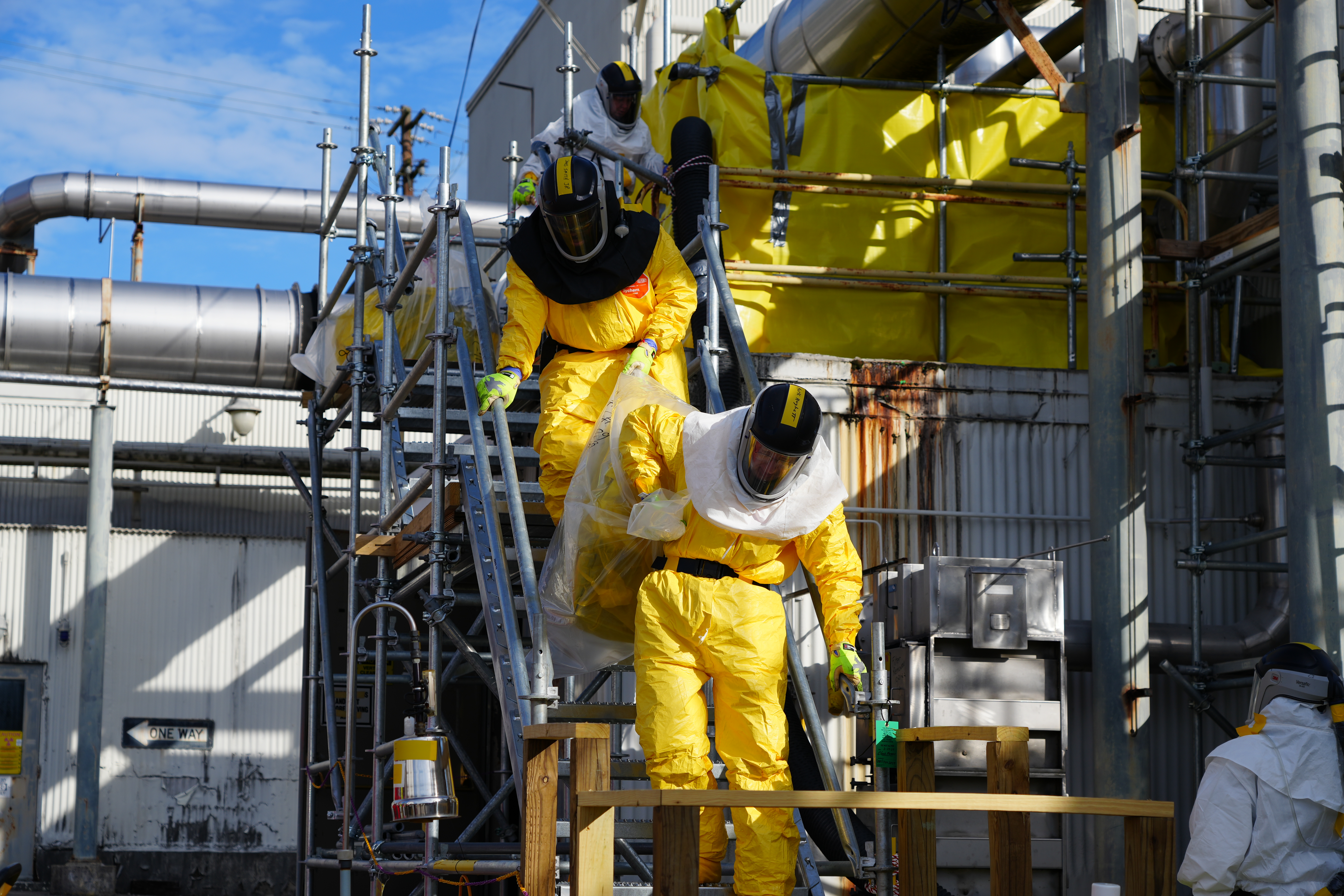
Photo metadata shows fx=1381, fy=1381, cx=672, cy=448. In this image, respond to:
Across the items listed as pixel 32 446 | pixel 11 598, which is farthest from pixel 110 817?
pixel 32 446

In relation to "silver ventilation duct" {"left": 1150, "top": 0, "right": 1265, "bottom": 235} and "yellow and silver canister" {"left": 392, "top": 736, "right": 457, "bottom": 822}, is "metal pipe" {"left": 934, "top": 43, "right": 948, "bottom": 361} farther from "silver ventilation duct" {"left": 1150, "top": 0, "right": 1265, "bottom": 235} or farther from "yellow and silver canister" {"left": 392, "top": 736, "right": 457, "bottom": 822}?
"yellow and silver canister" {"left": 392, "top": 736, "right": 457, "bottom": 822}

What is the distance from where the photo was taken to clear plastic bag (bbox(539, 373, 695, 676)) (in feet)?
17.1

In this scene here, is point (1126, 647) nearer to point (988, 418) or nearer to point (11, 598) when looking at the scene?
point (988, 418)

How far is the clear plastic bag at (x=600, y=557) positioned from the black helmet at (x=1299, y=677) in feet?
7.03

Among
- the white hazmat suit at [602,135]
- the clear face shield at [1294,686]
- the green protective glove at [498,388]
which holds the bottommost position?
the clear face shield at [1294,686]

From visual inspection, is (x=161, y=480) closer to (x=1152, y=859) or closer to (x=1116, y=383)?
(x=1116, y=383)

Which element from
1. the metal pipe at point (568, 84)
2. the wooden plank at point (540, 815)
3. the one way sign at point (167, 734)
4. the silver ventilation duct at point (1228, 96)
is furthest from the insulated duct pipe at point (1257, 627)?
the one way sign at point (167, 734)

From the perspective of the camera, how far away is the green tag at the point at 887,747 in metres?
5.05

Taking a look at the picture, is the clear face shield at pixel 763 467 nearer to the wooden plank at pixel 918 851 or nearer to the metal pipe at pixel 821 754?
the metal pipe at pixel 821 754

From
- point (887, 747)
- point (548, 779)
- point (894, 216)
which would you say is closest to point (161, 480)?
point (894, 216)

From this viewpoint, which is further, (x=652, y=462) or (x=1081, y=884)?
(x=1081, y=884)

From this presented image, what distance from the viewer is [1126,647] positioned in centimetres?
743

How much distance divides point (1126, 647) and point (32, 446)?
36.8 feet

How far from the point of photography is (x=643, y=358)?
5879 millimetres
